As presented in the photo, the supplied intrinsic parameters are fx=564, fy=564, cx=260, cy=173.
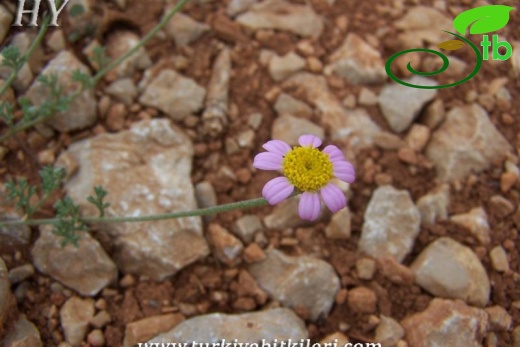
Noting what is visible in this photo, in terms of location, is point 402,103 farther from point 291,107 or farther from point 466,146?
point 291,107

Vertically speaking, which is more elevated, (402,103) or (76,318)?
(402,103)

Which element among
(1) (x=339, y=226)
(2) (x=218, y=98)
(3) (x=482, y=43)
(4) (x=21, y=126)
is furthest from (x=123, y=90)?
(3) (x=482, y=43)

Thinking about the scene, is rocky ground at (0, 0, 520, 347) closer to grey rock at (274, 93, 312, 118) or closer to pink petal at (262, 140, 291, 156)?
grey rock at (274, 93, 312, 118)

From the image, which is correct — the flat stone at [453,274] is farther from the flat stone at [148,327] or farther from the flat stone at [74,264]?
the flat stone at [74,264]

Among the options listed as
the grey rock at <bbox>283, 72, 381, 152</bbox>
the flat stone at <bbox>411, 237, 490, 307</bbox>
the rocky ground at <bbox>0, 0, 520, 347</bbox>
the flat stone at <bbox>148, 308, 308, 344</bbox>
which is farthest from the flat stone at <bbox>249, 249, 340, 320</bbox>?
the grey rock at <bbox>283, 72, 381, 152</bbox>

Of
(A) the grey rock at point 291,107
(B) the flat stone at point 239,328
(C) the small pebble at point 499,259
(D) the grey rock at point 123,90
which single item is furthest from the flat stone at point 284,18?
(B) the flat stone at point 239,328
